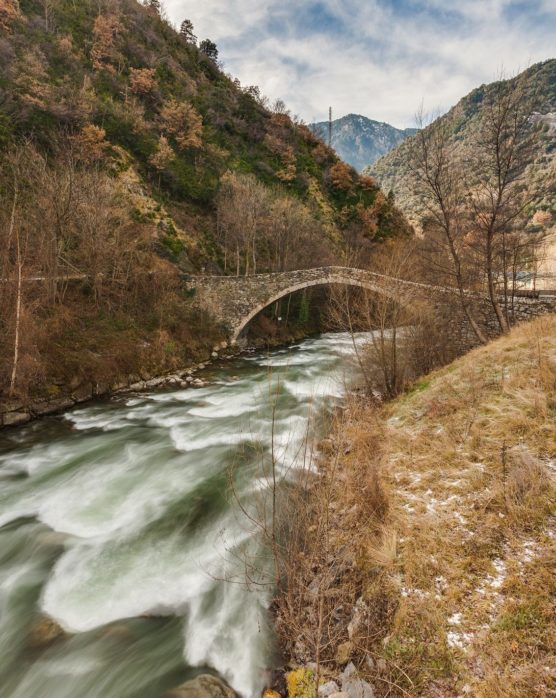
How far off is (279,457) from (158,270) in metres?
14.9

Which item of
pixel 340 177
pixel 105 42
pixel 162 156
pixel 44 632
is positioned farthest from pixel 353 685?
pixel 340 177

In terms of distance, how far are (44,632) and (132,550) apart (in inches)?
65.5

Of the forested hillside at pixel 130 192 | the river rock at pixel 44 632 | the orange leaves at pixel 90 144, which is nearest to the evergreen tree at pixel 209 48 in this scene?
the forested hillside at pixel 130 192

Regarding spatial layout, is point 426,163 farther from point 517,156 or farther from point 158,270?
point 158,270

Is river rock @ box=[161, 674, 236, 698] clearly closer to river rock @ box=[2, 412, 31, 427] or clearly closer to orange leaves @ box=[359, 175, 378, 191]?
river rock @ box=[2, 412, 31, 427]

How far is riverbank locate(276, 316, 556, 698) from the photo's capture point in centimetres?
316

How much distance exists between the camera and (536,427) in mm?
5961

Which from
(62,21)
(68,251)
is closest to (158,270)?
(68,251)

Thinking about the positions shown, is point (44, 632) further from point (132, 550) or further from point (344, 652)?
point (344, 652)

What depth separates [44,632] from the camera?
16.1ft

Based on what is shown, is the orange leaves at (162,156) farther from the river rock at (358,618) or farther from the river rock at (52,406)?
the river rock at (358,618)

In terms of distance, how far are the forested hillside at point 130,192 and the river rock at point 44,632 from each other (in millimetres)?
8089

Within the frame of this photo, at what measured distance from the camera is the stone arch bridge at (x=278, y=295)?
15328mm

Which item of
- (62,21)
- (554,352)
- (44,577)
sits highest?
(62,21)
